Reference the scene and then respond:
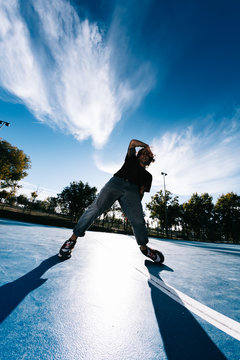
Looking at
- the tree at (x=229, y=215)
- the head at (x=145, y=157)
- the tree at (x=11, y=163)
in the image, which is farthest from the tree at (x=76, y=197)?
the head at (x=145, y=157)

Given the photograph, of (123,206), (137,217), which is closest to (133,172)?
(123,206)

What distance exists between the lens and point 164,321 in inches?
41.3

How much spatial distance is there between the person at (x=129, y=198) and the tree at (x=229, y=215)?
44.3 metres

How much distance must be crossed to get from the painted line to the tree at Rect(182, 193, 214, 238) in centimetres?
4403

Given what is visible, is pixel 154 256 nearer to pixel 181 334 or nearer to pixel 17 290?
pixel 181 334

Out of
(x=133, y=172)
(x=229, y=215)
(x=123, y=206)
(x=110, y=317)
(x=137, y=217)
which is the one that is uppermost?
(x=229, y=215)

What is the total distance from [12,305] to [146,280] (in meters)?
1.30

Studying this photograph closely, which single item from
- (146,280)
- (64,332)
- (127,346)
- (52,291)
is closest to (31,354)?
(64,332)

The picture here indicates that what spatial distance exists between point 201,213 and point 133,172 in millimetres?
43940

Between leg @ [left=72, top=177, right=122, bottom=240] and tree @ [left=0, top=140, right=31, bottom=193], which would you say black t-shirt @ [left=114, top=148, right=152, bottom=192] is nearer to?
leg @ [left=72, top=177, right=122, bottom=240]

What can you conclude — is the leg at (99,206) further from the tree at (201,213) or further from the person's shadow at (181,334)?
the tree at (201,213)

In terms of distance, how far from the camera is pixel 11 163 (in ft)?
91.4

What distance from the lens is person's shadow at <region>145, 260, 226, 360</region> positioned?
786 millimetres

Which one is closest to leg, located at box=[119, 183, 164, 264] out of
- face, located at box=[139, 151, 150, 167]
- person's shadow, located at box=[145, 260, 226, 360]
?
face, located at box=[139, 151, 150, 167]
